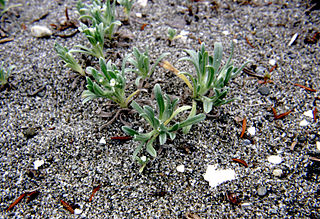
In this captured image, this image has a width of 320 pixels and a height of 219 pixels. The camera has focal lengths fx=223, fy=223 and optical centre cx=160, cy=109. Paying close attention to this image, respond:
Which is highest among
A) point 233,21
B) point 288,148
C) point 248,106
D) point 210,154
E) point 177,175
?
point 233,21

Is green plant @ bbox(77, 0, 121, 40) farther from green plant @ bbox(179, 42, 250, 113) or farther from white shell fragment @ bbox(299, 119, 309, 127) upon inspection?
white shell fragment @ bbox(299, 119, 309, 127)

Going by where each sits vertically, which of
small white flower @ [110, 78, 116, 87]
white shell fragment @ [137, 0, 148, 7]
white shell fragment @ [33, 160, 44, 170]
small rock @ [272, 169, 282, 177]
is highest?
white shell fragment @ [137, 0, 148, 7]

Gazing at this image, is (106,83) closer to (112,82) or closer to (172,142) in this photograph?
(112,82)

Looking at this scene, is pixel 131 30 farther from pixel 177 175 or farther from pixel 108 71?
pixel 177 175

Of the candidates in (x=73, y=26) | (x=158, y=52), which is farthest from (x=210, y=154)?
(x=73, y=26)

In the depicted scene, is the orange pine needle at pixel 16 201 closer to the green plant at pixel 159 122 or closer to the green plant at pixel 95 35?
the green plant at pixel 159 122

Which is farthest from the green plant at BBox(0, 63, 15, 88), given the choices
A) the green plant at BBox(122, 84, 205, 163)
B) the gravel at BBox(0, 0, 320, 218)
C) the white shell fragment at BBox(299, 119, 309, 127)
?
the white shell fragment at BBox(299, 119, 309, 127)

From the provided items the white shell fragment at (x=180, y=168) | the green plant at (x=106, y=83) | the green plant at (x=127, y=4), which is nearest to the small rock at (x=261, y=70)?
the white shell fragment at (x=180, y=168)
